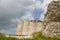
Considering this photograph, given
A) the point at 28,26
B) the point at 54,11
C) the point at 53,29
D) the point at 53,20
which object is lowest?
the point at 28,26

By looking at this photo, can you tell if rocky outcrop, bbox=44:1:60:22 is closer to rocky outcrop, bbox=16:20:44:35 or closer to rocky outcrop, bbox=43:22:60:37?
rocky outcrop, bbox=43:22:60:37

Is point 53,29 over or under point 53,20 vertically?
under

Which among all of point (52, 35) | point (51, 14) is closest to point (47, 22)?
point (51, 14)

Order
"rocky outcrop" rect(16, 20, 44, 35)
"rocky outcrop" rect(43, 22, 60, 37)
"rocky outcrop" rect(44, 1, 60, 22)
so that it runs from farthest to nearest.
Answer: "rocky outcrop" rect(16, 20, 44, 35) → "rocky outcrop" rect(44, 1, 60, 22) → "rocky outcrop" rect(43, 22, 60, 37)

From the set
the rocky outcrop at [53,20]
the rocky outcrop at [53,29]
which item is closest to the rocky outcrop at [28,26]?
the rocky outcrop at [53,20]

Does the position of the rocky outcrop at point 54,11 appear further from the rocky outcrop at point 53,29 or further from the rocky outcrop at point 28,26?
the rocky outcrop at point 28,26

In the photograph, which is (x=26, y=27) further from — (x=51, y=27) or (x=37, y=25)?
(x=51, y=27)

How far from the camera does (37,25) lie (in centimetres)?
3431

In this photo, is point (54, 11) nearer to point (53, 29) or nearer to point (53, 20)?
point (53, 20)

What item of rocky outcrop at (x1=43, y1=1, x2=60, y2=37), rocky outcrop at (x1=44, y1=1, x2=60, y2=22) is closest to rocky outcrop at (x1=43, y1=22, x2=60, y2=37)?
rocky outcrop at (x1=43, y1=1, x2=60, y2=37)

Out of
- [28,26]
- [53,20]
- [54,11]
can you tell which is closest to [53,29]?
[53,20]

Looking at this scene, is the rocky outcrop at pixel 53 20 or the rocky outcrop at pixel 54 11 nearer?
the rocky outcrop at pixel 53 20

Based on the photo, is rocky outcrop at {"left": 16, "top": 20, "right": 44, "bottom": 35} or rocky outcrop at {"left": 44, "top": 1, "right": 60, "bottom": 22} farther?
rocky outcrop at {"left": 16, "top": 20, "right": 44, "bottom": 35}

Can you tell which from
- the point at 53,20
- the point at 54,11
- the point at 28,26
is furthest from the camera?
the point at 28,26
